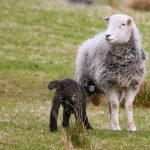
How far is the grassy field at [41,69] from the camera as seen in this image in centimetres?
1074

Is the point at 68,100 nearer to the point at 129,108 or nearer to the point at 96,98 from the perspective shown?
the point at 129,108

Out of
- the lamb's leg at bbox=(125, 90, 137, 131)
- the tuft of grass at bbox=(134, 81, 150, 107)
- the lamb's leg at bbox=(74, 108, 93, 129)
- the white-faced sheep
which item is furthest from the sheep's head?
the tuft of grass at bbox=(134, 81, 150, 107)

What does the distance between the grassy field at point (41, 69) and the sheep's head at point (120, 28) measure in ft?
5.09

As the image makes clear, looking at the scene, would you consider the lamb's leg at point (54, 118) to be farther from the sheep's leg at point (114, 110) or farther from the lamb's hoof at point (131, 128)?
the lamb's hoof at point (131, 128)

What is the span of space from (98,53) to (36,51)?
1104cm

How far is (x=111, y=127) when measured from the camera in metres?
12.2

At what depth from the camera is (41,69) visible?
20.6 m

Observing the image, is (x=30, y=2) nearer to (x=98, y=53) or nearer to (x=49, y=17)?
(x=49, y=17)

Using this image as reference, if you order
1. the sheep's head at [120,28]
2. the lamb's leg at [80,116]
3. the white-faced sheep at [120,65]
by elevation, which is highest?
the sheep's head at [120,28]

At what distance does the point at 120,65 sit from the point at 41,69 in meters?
8.67

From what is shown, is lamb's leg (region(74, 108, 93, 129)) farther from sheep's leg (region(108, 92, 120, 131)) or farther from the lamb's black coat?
sheep's leg (region(108, 92, 120, 131))

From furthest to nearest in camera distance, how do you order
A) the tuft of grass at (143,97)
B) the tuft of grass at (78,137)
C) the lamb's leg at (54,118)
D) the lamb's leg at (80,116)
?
the tuft of grass at (143,97)
the lamb's leg at (54,118)
the lamb's leg at (80,116)
the tuft of grass at (78,137)

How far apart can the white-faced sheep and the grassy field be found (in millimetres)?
634

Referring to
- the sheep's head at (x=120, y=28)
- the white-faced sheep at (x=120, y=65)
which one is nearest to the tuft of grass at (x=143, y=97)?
the white-faced sheep at (x=120, y=65)
